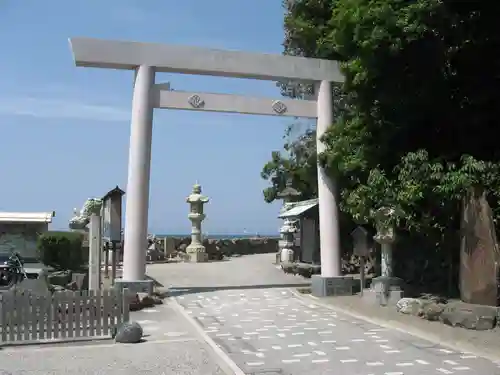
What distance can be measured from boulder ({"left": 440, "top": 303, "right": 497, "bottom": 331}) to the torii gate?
499 cm

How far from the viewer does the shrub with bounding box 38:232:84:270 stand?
63.5 feet

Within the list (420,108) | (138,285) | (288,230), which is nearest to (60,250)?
(138,285)

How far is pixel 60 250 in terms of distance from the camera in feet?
63.9

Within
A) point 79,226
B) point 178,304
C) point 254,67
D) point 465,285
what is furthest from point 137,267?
point 465,285

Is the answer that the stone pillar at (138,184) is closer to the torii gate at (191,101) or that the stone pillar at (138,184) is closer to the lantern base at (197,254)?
the torii gate at (191,101)

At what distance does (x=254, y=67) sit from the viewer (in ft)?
50.5

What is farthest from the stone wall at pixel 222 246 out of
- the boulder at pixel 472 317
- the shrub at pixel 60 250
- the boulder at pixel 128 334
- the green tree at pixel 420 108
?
the boulder at pixel 128 334

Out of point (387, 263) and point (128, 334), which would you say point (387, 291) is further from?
point (128, 334)

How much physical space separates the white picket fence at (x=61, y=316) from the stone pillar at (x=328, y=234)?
7131 mm

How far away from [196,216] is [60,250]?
12.0m

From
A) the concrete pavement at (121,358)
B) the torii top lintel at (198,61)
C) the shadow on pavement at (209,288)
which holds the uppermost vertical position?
the torii top lintel at (198,61)

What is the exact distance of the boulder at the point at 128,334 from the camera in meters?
Result: 9.58

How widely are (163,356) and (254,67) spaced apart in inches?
352

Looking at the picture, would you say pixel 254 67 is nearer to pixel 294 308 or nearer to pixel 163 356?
pixel 294 308
